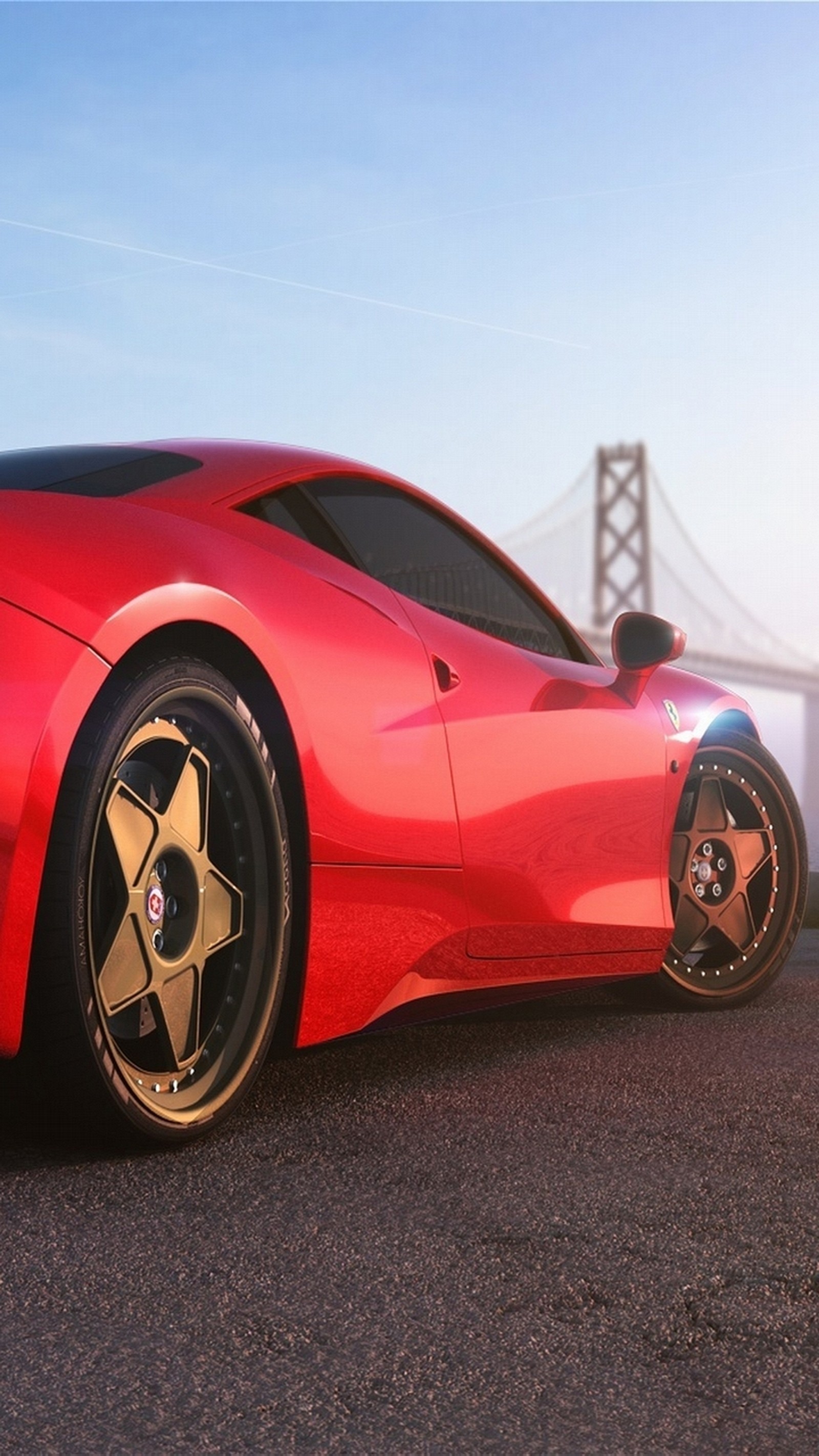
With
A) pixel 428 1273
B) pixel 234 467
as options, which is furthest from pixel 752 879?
pixel 428 1273

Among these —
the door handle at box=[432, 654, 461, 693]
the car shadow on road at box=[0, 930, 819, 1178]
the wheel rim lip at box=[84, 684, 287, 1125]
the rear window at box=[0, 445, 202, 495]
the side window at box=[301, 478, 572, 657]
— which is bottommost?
the car shadow on road at box=[0, 930, 819, 1178]

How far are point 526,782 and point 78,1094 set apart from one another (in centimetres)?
Result: 131

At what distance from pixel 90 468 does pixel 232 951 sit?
0.88 metres

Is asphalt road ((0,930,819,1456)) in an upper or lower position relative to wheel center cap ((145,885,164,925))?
lower

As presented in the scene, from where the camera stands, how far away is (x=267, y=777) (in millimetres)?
2574

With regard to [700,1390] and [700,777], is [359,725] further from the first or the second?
[700,777]

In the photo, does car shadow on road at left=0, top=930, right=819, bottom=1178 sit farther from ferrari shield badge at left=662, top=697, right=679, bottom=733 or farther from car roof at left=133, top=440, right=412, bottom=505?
car roof at left=133, top=440, right=412, bottom=505

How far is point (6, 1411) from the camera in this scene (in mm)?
1472

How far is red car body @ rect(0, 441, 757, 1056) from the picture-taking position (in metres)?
2.15

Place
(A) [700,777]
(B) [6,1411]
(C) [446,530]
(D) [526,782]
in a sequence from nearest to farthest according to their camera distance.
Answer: (B) [6,1411], (D) [526,782], (C) [446,530], (A) [700,777]

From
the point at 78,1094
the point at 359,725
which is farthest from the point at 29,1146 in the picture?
the point at 359,725

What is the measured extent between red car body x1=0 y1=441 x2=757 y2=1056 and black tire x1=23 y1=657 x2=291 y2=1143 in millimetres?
64

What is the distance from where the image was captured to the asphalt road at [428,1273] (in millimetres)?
1493


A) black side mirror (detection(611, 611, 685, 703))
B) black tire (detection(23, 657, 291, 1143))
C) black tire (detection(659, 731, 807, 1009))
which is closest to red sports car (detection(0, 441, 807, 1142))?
black tire (detection(23, 657, 291, 1143))
